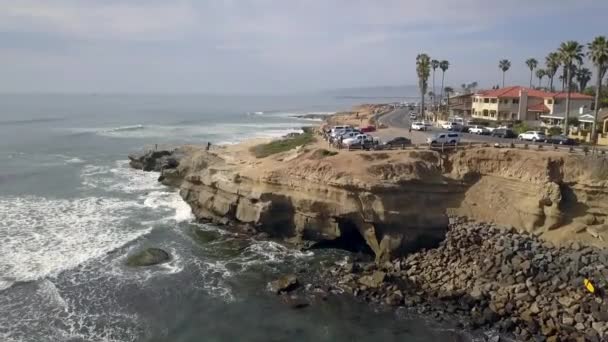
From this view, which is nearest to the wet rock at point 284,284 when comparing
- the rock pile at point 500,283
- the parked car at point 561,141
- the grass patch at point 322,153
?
the rock pile at point 500,283

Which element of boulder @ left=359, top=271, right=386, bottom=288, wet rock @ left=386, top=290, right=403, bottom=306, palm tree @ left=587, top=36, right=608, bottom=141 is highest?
palm tree @ left=587, top=36, right=608, bottom=141

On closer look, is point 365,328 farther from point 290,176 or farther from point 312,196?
point 290,176

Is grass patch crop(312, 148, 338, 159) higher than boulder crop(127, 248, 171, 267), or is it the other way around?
grass patch crop(312, 148, 338, 159)

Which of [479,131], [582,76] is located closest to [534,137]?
[479,131]

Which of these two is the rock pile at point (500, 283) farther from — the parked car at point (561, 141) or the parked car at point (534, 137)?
the parked car at point (534, 137)

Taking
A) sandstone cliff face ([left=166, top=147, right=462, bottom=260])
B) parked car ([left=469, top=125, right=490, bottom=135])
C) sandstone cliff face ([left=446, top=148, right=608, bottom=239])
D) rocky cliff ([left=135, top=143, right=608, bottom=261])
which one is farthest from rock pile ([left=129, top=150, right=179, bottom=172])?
sandstone cliff face ([left=446, top=148, right=608, bottom=239])

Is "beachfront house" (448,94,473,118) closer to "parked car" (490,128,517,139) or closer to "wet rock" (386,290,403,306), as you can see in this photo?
"parked car" (490,128,517,139)
